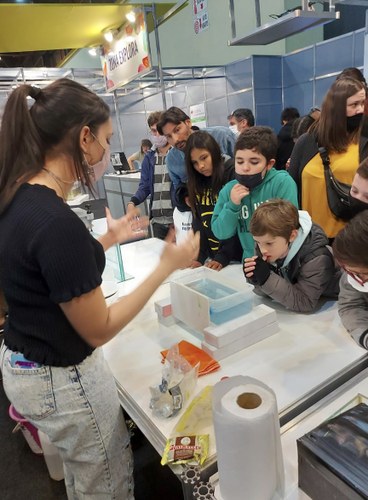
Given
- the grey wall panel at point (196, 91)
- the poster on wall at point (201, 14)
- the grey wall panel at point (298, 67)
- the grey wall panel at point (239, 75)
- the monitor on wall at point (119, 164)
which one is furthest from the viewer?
the grey wall panel at point (196, 91)

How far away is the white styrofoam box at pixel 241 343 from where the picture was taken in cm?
114

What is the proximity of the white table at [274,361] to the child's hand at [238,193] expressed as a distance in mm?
484

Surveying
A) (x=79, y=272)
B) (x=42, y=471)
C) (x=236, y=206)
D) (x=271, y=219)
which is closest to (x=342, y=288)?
(x=271, y=219)

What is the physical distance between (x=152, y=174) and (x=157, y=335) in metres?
1.77

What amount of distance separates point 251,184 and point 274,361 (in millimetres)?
821

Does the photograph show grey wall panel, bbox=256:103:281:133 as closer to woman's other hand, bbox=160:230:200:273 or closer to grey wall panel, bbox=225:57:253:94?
grey wall panel, bbox=225:57:253:94

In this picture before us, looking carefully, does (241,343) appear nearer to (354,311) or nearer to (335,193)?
(354,311)

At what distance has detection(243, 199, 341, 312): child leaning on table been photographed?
133 cm

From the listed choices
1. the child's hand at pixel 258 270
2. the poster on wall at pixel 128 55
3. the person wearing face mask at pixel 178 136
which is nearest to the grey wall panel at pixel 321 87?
the poster on wall at pixel 128 55

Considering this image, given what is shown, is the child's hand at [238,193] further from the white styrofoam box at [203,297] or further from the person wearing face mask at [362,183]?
the person wearing face mask at [362,183]

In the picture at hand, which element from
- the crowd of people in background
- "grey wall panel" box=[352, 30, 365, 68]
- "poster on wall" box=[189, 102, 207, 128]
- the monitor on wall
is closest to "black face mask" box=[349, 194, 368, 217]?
the crowd of people in background

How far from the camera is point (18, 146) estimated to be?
789mm

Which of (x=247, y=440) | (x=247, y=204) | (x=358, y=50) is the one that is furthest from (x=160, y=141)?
(x=358, y=50)

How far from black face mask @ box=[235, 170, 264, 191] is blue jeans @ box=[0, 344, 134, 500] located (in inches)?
40.3
